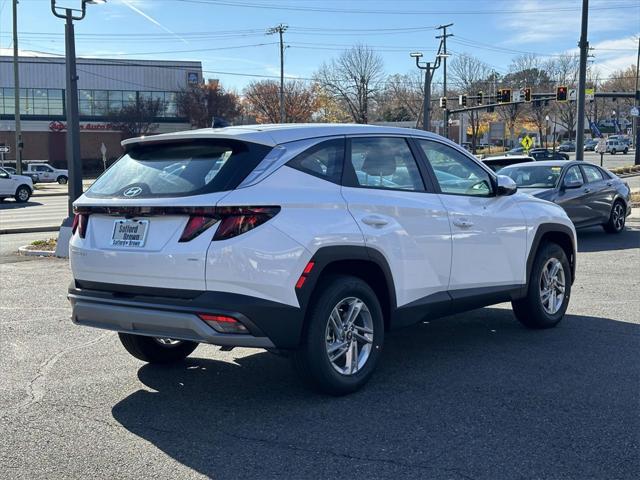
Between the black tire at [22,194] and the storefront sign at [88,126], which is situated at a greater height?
the storefront sign at [88,126]

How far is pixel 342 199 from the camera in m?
5.02

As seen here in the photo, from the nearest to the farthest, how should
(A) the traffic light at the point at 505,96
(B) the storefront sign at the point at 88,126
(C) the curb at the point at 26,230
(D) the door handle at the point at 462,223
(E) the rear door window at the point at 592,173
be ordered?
(D) the door handle at the point at 462,223 → (E) the rear door window at the point at 592,173 → (C) the curb at the point at 26,230 → (A) the traffic light at the point at 505,96 → (B) the storefront sign at the point at 88,126

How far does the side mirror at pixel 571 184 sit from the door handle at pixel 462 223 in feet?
27.7

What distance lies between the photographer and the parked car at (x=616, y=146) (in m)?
81.1

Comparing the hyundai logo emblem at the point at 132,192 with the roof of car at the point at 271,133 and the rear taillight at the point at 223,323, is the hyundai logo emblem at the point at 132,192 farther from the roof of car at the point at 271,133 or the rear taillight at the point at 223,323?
the rear taillight at the point at 223,323

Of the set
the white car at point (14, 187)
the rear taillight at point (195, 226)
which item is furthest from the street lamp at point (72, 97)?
the white car at point (14, 187)

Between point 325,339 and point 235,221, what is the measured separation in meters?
1.00

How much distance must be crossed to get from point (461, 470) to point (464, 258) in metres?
2.41

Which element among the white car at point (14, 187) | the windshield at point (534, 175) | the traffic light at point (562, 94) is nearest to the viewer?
the windshield at point (534, 175)

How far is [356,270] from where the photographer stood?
207 inches

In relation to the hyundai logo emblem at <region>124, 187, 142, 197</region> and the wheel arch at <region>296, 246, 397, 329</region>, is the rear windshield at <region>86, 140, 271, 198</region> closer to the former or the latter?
the hyundai logo emblem at <region>124, 187, 142, 197</region>

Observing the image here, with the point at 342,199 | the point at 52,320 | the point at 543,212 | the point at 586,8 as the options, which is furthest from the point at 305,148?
the point at 586,8

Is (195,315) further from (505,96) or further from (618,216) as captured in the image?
(505,96)

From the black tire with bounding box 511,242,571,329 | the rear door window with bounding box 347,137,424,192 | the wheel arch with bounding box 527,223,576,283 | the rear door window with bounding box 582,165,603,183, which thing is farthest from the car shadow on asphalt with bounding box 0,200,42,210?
the rear door window with bounding box 347,137,424,192
